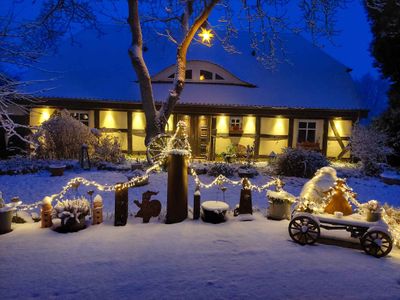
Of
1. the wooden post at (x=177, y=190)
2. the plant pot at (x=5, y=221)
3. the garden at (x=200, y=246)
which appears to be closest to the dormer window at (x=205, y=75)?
the garden at (x=200, y=246)

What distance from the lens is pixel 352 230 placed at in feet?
14.6

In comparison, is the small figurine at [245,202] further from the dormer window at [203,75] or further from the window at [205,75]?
the window at [205,75]

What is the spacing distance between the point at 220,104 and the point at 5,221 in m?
11.1

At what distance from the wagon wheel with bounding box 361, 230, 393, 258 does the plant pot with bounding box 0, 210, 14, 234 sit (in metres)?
5.35

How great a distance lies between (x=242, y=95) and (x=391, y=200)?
8825 millimetres

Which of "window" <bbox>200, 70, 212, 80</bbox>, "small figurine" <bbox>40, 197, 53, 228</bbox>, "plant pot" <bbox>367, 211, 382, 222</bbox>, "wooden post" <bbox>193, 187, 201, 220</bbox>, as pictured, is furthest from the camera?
"window" <bbox>200, 70, 212, 80</bbox>

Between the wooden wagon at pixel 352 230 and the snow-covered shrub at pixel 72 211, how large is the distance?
3.33 meters

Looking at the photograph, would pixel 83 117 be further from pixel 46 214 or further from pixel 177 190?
Answer: pixel 177 190

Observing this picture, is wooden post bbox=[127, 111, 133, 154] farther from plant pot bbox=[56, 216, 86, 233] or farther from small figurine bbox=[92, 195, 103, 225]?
plant pot bbox=[56, 216, 86, 233]

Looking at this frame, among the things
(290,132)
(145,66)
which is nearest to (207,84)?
(290,132)

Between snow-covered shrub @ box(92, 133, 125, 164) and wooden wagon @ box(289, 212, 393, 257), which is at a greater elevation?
snow-covered shrub @ box(92, 133, 125, 164)

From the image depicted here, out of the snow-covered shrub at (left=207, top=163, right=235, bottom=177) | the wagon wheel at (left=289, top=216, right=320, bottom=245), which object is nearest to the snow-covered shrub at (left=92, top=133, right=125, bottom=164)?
the snow-covered shrub at (left=207, top=163, right=235, bottom=177)

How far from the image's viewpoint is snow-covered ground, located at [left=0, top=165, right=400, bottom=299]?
3.25 m

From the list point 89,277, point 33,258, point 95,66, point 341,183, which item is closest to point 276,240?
point 341,183
